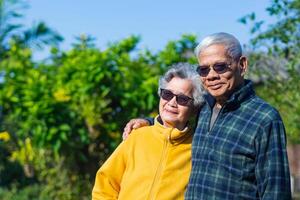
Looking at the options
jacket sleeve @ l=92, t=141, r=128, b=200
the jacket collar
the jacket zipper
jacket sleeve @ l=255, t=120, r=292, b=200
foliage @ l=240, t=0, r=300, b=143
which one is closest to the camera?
jacket sleeve @ l=255, t=120, r=292, b=200

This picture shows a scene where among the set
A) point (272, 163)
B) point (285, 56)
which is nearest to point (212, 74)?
point (272, 163)

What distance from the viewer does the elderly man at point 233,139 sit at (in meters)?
3.56

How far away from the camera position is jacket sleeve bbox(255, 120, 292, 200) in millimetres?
3541

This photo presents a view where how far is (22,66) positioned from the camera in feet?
33.0

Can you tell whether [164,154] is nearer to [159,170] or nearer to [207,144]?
[159,170]

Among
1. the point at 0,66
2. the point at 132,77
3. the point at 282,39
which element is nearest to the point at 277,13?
the point at 282,39

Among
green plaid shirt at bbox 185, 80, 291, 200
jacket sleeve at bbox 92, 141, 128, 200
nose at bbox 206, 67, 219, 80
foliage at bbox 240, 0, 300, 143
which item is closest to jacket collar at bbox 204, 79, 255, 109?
green plaid shirt at bbox 185, 80, 291, 200

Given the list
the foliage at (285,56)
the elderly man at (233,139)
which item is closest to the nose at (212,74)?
the elderly man at (233,139)

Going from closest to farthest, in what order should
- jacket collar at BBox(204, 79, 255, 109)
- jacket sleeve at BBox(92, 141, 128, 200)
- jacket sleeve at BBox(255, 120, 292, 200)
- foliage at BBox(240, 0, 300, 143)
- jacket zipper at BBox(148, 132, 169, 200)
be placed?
1. jacket sleeve at BBox(255, 120, 292, 200)
2. jacket collar at BBox(204, 79, 255, 109)
3. jacket zipper at BBox(148, 132, 169, 200)
4. jacket sleeve at BBox(92, 141, 128, 200)
5. foliage at BBox(240, 0, 300, 143)

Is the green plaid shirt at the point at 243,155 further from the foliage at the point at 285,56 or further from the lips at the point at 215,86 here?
the foliage at the point at 285,56

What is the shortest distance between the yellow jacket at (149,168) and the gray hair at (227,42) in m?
0.55

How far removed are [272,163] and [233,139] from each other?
24 cm

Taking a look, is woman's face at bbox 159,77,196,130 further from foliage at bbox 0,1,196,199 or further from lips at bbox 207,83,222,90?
foliage at bbox 0,1,196,199

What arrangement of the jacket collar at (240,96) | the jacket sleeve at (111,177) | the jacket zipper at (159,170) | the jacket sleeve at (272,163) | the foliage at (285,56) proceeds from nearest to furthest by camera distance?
the jacket sleeve at (272,163) < the jacket collar at (240,96) < the jacket zipper at (159,170) < the jacket sleeve at (111,177) < the foliage at (285,56)
